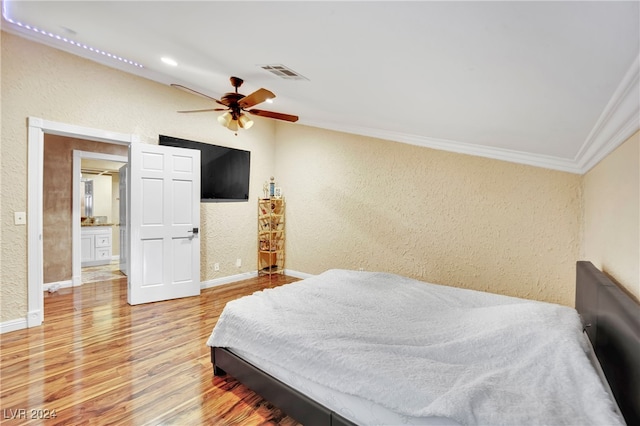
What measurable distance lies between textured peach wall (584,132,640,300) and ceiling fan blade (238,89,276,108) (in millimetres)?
2362

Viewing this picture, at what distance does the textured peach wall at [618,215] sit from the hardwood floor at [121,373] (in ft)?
6.92

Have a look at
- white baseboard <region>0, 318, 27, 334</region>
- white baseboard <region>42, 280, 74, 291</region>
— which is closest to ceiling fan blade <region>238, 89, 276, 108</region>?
white baseboard <region>0, 318, 27, 334</region>

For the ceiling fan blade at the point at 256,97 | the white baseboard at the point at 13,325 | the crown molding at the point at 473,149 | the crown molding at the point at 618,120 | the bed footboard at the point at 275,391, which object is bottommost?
the white baseboard at the point at 13,325

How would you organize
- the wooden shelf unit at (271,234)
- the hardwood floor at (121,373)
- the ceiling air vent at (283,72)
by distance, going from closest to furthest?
the hardwood floor at (121,373)
the ceiling air vent at (283,72)
the wooden shelf unit at (271,234)

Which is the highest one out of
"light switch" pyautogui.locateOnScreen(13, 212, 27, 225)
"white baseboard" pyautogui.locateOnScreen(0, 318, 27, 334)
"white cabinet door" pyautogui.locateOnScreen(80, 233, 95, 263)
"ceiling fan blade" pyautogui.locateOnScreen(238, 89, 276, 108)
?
"ceiling fan blade" pyautogui.locateOnScreen(238, 89, 276, 108)

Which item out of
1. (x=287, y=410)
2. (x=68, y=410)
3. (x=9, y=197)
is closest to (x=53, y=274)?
(x=9, y=197)

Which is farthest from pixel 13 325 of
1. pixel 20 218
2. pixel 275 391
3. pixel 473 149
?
pixel 473 149

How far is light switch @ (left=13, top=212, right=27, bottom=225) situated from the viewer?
122 inches

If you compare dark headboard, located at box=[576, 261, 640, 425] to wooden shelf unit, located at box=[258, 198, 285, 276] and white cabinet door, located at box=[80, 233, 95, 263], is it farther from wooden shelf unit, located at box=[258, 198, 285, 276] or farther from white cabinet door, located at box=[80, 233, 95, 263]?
white cabinet door, located at box=[80, 233, 95, 263]

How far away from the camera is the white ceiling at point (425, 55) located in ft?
3.36

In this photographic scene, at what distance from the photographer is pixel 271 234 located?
532 centimetres

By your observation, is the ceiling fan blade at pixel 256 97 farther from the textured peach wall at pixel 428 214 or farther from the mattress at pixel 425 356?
the textured peach wall at pixel 428 214

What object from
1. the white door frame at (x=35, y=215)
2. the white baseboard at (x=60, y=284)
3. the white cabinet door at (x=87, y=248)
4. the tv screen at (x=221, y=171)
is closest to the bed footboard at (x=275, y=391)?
the white door frame at (x=35, y=215)

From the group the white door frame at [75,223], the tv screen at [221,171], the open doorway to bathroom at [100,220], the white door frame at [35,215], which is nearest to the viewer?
the white door frame at [35,215]
